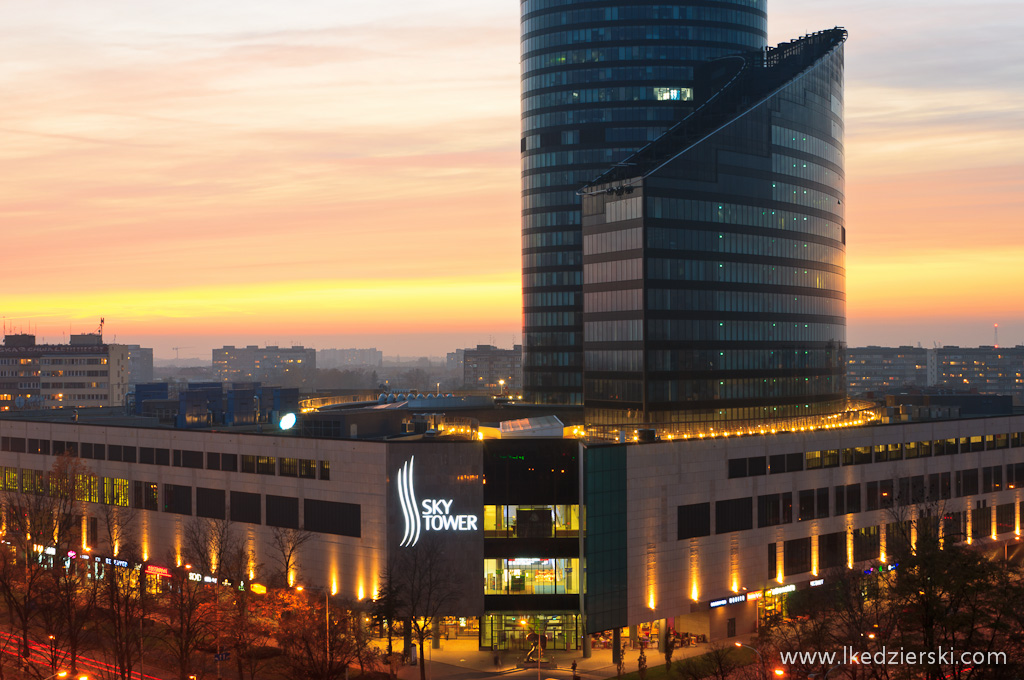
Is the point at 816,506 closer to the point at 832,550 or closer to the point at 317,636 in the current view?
the point at 832,550

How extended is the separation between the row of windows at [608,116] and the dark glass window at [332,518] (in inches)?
3934

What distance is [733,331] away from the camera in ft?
458

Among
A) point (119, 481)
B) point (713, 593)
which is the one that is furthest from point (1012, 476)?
point (119, 481)

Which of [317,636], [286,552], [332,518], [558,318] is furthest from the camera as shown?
[558,318]

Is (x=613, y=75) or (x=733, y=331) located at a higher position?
(x=613, y=75)

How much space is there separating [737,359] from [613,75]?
6385cm

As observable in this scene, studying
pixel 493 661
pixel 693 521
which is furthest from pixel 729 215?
pixel 493 661

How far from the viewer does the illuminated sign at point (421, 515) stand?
327ft

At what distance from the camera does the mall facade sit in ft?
328

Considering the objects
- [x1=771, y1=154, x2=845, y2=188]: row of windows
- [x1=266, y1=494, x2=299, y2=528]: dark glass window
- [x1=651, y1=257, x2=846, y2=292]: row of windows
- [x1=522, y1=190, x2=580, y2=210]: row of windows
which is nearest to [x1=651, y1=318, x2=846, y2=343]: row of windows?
[x1=651, y1=257, x2=846, y2=292]: row of windows

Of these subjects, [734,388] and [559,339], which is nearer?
[734,388]

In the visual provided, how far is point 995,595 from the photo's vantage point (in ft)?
A: 205

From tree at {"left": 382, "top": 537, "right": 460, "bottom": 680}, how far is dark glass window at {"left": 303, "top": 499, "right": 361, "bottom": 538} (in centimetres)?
631

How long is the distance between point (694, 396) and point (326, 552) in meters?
53.4
